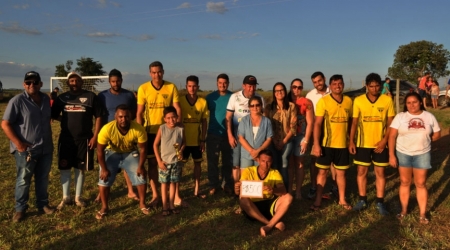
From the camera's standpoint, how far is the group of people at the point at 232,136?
457 centimetres

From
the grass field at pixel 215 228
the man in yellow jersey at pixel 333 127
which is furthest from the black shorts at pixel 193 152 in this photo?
the man in yellow jersey at pixel 333 127

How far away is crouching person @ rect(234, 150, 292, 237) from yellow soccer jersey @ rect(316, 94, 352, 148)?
3.56 ft

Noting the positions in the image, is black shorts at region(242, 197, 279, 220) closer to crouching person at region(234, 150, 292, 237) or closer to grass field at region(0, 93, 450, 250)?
crouching person at region(234, 150, 292, 237)

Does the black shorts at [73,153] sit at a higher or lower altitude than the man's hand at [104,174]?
higher

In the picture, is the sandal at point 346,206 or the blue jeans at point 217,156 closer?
the sandal at point 346,206

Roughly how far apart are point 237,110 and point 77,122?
2409 mm

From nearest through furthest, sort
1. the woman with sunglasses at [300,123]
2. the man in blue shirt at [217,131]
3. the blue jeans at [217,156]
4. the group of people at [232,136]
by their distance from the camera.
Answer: the group of people at [232,136] → the woman with sunglasses at [300,123] → the man in blue shirt at [217,131] → the blue jeans at [217,156]

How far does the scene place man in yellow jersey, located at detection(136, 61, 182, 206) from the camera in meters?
5.19

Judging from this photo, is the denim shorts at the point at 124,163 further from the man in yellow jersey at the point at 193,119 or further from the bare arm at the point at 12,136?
the bare arm at the point at 12,136

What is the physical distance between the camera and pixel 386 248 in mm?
3998

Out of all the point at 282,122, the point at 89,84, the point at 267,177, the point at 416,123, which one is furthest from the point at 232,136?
the point at 89,84

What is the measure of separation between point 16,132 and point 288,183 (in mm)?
4066

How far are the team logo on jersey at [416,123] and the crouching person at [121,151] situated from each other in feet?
11.8

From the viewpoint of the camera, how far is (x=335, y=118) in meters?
4.95
